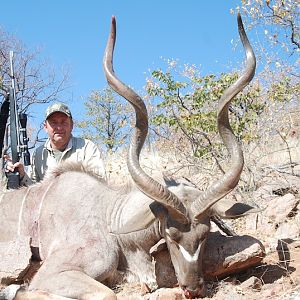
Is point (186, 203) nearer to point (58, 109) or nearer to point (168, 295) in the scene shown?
point (168, 295)

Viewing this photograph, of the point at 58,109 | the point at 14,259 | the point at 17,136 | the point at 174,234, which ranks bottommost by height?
the point at 14,259

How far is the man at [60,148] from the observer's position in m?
4.63

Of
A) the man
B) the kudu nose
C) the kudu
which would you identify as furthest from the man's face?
the kudu nose

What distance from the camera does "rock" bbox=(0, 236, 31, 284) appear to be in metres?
3.50

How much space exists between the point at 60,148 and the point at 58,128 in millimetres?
195

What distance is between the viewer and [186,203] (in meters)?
3.35

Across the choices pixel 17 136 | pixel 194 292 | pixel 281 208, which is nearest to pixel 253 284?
pixel 194 292

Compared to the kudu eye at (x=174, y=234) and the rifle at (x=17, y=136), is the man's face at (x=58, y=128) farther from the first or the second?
the kudu eye at (x=174, y=234)

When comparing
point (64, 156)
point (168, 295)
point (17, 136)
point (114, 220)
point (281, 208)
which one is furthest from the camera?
point (17, 136)

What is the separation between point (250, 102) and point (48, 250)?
4.59 m

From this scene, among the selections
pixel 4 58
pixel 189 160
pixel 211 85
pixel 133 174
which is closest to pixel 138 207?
pixel 133 174

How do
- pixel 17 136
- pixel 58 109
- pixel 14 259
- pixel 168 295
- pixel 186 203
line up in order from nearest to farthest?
pixel 168 295, pixel 186 203, pixel 14 259, pixel 58 109, pixel 17 136

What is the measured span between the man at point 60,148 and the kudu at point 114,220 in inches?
24.3

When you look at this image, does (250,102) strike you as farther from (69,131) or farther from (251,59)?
(251,59)
